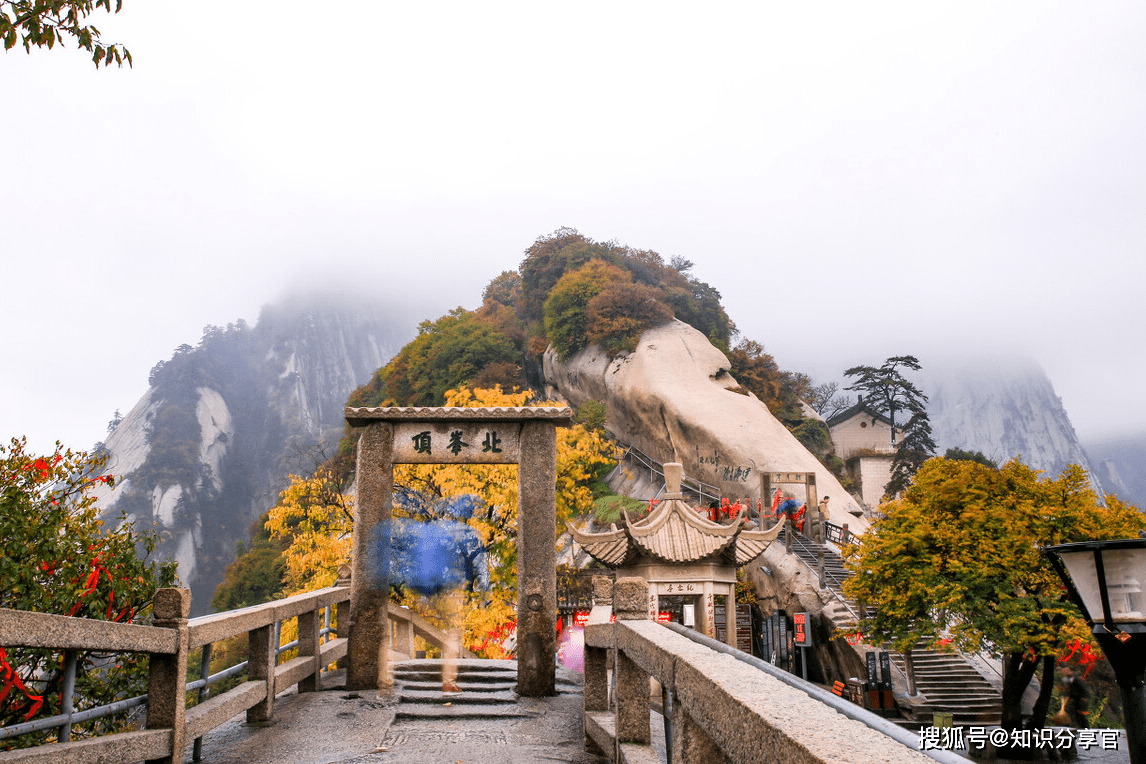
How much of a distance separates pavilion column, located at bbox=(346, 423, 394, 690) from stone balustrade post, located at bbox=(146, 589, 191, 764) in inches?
151

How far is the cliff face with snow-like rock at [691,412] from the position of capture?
27.5m

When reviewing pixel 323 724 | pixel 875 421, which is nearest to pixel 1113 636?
pixel 323 724

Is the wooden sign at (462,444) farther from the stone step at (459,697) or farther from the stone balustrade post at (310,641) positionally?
the stone step at (459,697)

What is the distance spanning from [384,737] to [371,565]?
2684 millimetres

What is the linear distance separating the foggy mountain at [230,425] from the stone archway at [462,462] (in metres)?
43.0

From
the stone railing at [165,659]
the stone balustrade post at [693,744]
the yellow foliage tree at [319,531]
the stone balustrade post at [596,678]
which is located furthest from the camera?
the yellow foliage tree at [319,531]

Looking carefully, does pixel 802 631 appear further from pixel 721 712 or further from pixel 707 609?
pixel 721 712

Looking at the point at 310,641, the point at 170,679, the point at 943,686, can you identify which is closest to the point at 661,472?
the point at 943,686

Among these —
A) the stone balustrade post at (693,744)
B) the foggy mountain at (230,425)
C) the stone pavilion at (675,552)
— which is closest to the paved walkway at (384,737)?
the stone balustrade post at (693,744)

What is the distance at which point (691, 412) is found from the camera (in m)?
29.1

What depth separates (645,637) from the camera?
3.18m

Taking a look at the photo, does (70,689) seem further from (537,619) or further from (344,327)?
(344,327)

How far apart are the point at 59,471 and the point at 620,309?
100 feet

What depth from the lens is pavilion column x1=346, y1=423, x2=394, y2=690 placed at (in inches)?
298
